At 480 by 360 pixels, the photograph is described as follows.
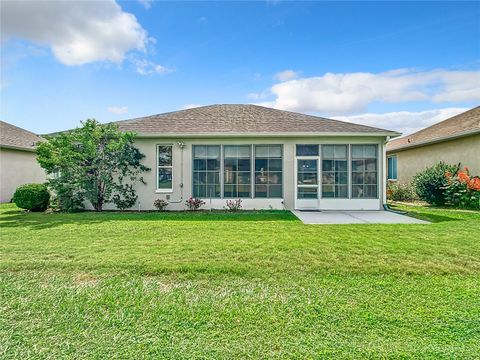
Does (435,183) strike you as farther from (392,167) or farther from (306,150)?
(306,150)

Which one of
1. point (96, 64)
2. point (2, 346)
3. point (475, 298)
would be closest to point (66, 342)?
point (2, 346)

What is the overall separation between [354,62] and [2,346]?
732 inches

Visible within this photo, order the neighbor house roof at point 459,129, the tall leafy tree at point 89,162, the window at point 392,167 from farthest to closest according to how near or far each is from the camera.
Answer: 1. the window at point 392,167
2. the neighbor house roof at point 459,129
3. the tall leafy tree at point 89,162

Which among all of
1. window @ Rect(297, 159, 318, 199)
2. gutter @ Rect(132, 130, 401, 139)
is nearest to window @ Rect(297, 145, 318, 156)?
window @ Rect(297, 159, 318, 199)

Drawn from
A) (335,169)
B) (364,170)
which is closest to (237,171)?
(335,169)

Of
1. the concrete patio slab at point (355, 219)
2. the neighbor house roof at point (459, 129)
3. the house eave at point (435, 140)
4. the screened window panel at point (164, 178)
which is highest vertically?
the neighbor house roof at point (459, 129)

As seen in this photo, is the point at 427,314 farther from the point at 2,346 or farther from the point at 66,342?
the point at 2,346

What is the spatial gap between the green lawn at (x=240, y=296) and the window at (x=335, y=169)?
4.86 m

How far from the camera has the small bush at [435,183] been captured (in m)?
12.9

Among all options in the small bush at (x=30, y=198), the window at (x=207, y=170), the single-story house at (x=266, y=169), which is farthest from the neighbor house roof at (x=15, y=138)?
the window at (x=207, y=170)

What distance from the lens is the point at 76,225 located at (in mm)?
8086

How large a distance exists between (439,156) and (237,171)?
11866mm

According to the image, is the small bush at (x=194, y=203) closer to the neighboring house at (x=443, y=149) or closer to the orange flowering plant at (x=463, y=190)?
the orange flowering plant at (x=463, y=190)

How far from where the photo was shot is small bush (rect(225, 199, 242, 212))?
11220mm
